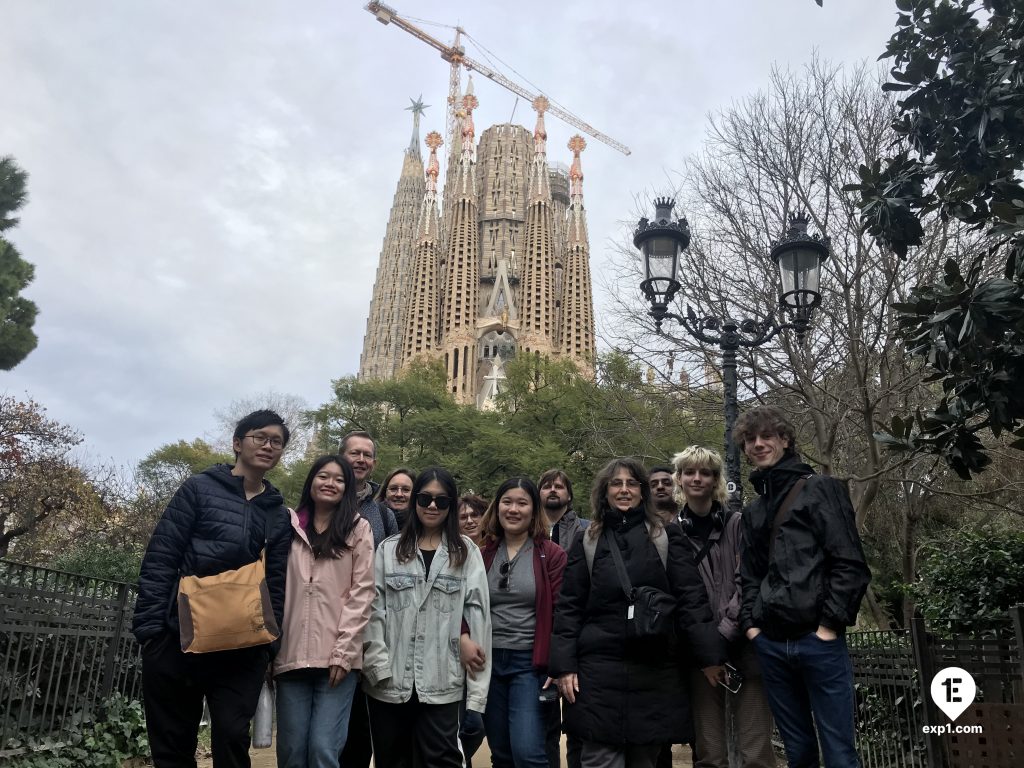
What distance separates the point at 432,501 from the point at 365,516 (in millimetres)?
796

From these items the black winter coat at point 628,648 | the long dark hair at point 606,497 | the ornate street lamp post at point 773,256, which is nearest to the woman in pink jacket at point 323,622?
the black winter coat at point 628,648

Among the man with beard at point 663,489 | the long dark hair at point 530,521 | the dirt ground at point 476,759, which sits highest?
the man with beard at point 663,489

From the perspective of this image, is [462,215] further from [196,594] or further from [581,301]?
[196,594]

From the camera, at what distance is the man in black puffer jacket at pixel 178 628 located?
313cm

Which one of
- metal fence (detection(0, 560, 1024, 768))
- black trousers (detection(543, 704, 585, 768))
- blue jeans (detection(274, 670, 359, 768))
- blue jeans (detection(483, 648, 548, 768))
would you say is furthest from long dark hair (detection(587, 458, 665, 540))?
metal fence (detection(0, 560, 1024, 768))

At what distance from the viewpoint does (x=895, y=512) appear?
1359 centimetres

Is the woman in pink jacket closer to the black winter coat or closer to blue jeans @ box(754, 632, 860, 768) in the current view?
the black winter coat

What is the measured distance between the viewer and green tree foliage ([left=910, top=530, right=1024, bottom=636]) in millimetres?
4844

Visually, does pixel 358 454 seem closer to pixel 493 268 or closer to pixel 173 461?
pixel 173 461

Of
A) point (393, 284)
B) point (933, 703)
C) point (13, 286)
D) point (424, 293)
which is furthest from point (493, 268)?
point (933, 703)

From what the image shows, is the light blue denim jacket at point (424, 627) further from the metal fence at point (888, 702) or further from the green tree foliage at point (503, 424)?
the green tree foliage at point (503, 424)

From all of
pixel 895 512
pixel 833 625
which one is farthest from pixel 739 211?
pixel 833 625

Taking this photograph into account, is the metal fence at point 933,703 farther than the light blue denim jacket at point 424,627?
Yes

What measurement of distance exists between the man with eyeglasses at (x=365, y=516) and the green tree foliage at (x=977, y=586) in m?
3.71
